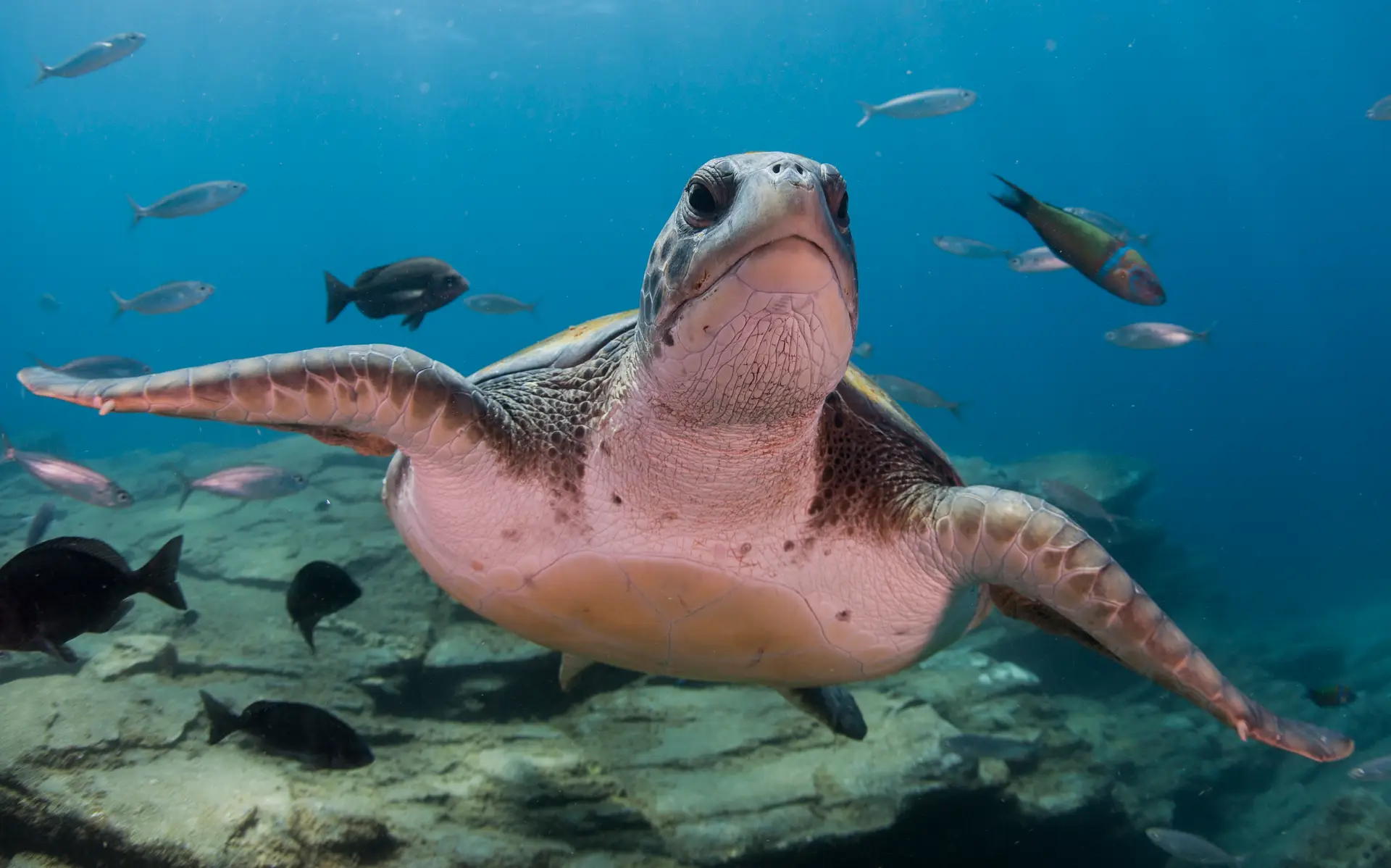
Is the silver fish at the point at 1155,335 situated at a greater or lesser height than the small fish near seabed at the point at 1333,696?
greater

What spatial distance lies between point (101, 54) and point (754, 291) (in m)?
11.5

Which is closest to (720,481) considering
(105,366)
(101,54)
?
(105,366)

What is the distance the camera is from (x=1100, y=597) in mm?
1851

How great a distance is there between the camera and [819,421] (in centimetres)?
224

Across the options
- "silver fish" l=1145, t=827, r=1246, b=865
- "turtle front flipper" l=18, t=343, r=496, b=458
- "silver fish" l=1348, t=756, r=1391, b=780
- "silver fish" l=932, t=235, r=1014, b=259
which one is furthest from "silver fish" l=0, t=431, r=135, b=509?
"silver fish" l=1348, t=756, r=1391, b=780

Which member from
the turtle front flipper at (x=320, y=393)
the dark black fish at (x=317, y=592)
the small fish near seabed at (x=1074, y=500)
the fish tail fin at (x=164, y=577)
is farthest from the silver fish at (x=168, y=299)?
the small fish near seabed at (x=1074, y=500)

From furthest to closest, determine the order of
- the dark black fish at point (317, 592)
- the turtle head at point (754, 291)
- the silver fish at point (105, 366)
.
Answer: the silver fish at point (105, 366) → the dark black fish at point (317, 592) → the turtle head at point (754, 291)

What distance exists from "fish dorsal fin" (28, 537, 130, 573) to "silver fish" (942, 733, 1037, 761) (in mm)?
4349

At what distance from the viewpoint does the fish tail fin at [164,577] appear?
8.55 ft

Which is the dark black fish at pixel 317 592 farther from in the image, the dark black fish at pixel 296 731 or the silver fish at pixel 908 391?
the silver fish at pixel 908 391

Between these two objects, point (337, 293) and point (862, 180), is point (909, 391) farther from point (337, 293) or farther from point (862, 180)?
point (862, 180)

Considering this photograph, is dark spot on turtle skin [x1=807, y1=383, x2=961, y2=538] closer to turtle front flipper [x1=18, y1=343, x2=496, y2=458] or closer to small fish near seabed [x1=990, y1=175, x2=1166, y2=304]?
turtle front flipper [x1=18, y1=343, x2=496, y2=458]

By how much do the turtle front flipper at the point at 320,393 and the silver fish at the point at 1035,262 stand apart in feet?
22.4

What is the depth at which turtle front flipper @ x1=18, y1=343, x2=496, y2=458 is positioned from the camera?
1850mm
